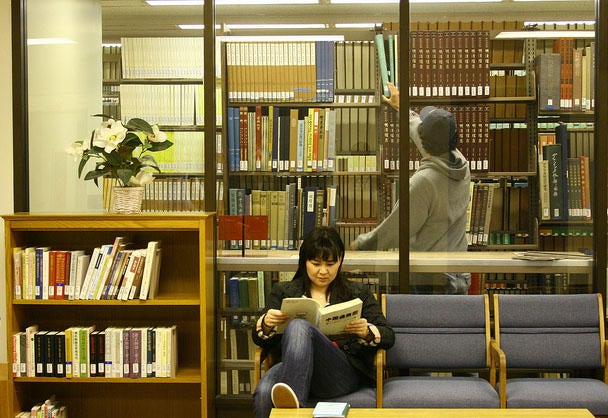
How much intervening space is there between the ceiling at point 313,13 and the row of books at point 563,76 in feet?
0.67

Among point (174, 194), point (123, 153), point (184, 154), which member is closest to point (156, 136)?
point (123, 153)

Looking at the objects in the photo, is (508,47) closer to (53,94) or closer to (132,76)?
(132,76)

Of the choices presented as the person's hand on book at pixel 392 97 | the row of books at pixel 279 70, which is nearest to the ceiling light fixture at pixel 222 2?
the row of books at pixel 279 70

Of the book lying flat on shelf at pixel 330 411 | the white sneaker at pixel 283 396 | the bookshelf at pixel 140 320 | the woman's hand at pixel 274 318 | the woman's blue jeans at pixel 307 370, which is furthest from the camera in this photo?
the bookshelf at pixel 140 320

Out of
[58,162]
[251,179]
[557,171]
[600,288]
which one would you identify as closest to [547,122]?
[557,171]

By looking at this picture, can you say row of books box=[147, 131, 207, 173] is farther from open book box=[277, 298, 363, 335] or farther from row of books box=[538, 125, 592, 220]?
row of books box=[538, 125, 592, 220]

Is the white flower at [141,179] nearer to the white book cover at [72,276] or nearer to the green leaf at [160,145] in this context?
the green leaf at [160,145]

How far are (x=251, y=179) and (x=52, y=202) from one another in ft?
4.15

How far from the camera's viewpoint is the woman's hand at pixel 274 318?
3.76 m

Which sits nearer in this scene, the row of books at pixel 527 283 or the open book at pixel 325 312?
the open book at pixel 325 312

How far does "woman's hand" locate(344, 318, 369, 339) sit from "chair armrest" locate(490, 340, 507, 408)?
72 centimetres

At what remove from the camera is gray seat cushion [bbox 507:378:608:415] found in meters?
3.69

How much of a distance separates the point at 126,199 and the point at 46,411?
132cm

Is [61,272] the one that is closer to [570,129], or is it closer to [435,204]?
[435,204]
